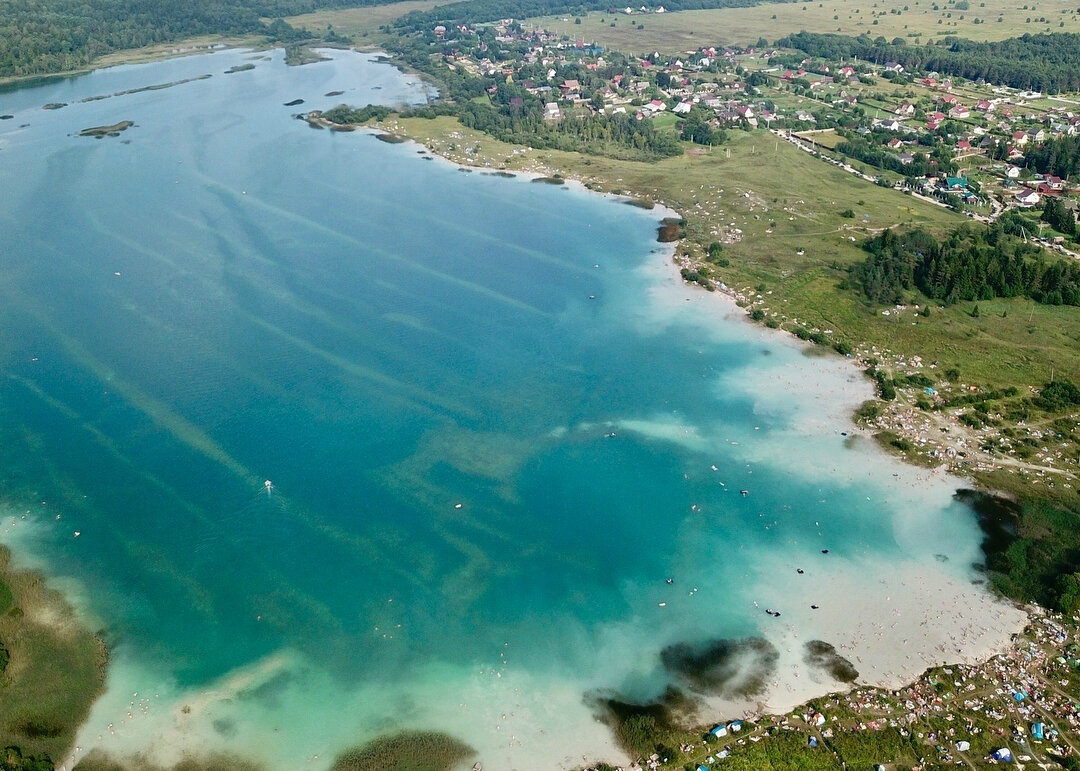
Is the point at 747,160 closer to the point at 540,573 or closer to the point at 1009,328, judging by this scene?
the point at 1009,328

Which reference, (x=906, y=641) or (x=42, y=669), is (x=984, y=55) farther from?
(x=42, y=669)

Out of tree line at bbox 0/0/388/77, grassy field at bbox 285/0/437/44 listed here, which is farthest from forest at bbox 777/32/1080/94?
tree line at bbox 0/0/388/77

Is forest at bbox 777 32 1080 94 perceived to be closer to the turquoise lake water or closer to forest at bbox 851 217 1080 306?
forest at bbox 851 217 1080 306

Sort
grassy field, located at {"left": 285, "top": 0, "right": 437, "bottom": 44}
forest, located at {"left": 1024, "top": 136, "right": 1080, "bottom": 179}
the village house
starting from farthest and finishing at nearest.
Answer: grassy field, located at {"left": 285, "top": 0, "right": 437, "bottom": 44} < forest, located at {"left": 1024, "top": 136, "right": 1080, "bottom": 179} < the village house

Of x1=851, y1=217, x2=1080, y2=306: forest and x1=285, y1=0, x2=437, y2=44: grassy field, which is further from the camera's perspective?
x1=285, y1=0, x2=437, y2=44: grassy field

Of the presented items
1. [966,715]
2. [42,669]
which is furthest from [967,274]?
[42,669]

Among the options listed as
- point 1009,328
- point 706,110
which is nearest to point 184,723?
point 1009,328
